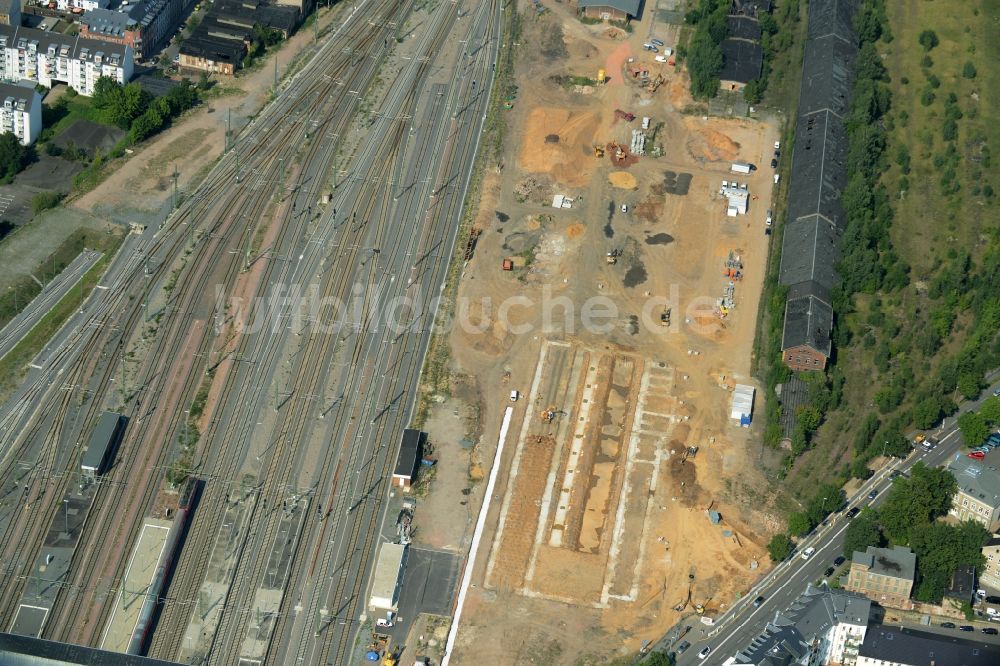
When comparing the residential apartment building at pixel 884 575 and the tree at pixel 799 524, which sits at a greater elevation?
the tree at pixel 799 524

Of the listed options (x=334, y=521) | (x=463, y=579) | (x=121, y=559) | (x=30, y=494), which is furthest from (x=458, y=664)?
(x=30, y=494)

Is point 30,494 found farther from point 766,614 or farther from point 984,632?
point 984,632

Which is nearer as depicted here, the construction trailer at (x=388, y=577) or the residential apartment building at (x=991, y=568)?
the construction trailer at (x=388, y=577)

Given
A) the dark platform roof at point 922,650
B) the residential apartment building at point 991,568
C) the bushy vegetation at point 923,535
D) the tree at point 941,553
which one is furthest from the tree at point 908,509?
the dark platform roof at point 922,650

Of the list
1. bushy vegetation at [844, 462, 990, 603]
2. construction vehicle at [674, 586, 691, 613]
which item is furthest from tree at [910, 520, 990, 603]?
construction vehicle at [674, 586, 691, 613]

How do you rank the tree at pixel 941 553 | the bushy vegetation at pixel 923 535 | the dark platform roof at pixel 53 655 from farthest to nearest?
the bushy vegetation at pixel 923 535 < the tree at pixel 941 553 < the dark platform roof at pixel 53 655

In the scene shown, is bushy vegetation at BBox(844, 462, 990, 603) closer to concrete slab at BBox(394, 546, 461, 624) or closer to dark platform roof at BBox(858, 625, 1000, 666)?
dark platform roof at BBox(858, 625, 1000, 666)

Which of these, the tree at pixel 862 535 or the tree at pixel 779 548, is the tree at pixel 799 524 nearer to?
the tree at pixel 779 548
